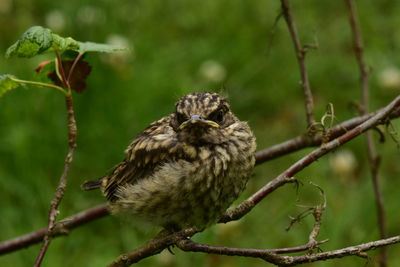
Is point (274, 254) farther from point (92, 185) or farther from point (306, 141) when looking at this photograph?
point (92, 185)

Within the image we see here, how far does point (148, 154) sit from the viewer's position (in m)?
3.21

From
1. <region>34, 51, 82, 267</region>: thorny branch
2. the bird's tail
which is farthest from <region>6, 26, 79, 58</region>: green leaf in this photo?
the bird's tail

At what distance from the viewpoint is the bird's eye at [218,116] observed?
3.06 meters

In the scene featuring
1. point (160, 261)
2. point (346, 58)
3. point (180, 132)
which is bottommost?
point (160, 261)

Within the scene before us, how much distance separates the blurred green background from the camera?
473cm

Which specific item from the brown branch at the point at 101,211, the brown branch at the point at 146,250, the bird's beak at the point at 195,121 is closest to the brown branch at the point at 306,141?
the brown branch at the point at 101,211

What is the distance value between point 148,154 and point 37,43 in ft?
3.39

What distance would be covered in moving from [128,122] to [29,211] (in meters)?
0.95

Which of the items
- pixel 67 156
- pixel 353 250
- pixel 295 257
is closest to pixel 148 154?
pixel 67 156

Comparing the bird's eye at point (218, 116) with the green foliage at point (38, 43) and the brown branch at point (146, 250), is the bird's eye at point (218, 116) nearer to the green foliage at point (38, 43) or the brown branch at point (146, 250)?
the brown branch at point (146, 250)

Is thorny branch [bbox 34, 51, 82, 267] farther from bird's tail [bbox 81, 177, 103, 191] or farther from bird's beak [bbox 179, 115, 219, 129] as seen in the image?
bird's tail [bbox 81, 177, 103, 191]

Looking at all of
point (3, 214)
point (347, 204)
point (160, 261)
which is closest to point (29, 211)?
point (3, 214)

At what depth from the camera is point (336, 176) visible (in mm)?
5344

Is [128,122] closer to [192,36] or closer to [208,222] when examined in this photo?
[192,36]
